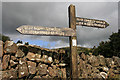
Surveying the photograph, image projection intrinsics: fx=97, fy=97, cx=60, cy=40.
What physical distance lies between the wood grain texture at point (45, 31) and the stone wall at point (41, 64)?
2.78ft

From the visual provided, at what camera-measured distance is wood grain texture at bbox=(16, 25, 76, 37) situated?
3553mm

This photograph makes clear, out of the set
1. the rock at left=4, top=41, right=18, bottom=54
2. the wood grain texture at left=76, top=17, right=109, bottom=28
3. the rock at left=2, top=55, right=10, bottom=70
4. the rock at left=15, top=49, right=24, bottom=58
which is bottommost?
the rock at left=2, top=55, right=10, bottom=70

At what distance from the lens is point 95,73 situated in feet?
15.9

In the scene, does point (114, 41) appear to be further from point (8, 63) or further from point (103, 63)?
point (8, 63)

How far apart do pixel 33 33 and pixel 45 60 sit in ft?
4.22

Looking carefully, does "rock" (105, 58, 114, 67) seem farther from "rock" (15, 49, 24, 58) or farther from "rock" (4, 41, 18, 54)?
"rock" (4, 41, 18, 54)

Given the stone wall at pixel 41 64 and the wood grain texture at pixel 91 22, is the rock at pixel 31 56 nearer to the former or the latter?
the stone wall at pixel 41 64

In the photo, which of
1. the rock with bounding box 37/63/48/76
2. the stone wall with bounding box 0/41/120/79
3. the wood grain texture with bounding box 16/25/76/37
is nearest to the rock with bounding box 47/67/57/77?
the stone wall with bounding box 0/41/120/79

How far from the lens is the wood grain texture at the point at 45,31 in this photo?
355 centimetres

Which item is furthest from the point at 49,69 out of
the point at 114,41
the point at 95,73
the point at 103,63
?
the point at 114,41

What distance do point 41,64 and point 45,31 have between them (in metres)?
1.41

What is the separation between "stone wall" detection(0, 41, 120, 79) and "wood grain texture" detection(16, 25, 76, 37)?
85 cm

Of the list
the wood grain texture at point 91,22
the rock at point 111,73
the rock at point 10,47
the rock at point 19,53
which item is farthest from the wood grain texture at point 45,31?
the rock at point 111,73

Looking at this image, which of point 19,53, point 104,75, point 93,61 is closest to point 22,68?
point 19,53
